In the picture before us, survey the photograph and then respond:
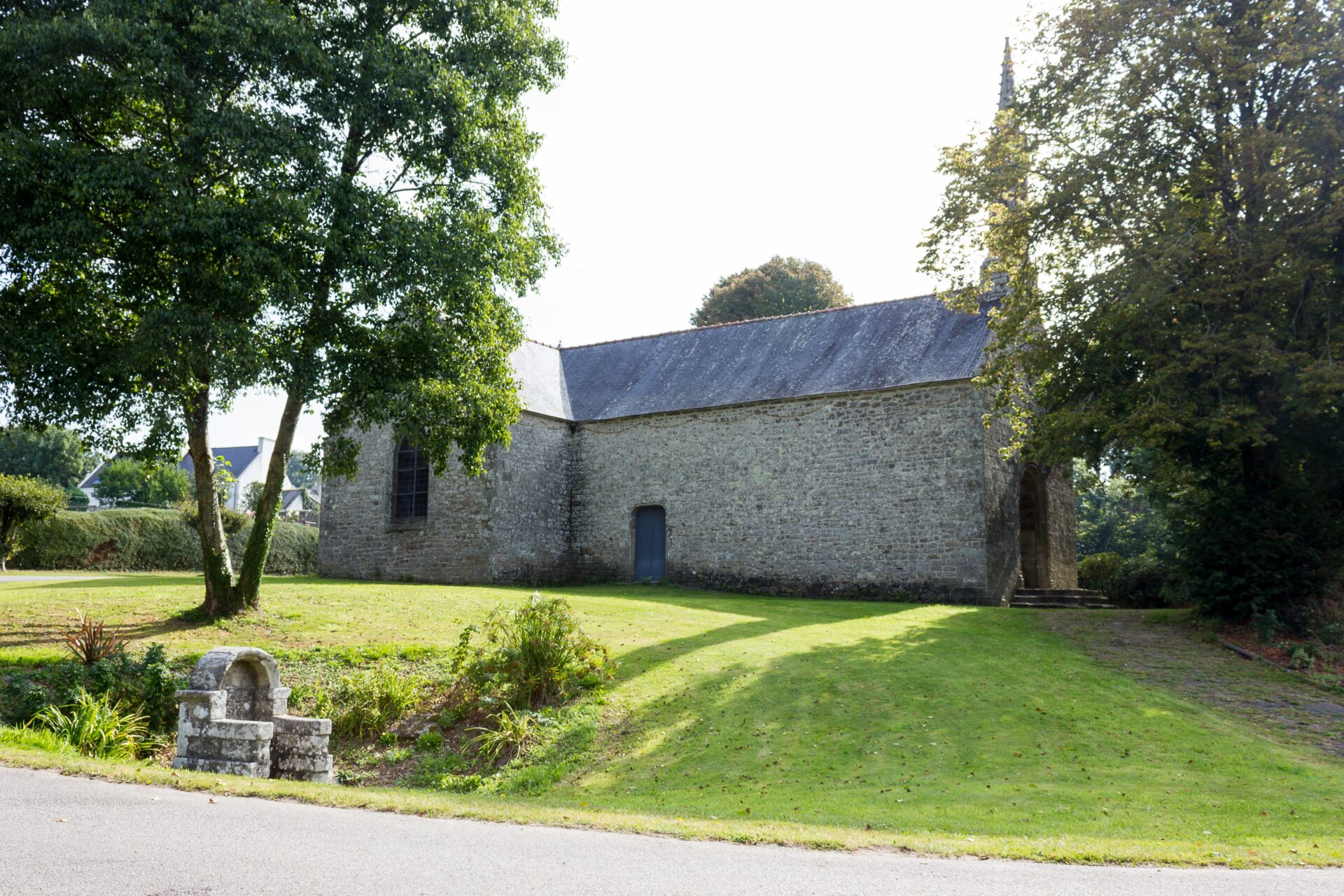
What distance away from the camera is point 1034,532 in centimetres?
2214

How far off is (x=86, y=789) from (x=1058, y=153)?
647 inches

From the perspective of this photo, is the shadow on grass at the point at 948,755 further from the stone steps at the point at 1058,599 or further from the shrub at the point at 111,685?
the stone steps at the point at 1058,599

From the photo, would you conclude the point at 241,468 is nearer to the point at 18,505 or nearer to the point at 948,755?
the point at 18,505

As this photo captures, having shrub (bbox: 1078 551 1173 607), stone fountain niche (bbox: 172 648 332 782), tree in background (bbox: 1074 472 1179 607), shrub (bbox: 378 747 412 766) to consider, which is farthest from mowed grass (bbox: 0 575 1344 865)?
shrub (bbox: 1078 551 1173 607)

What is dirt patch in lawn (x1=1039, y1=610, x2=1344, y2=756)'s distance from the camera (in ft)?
34.2

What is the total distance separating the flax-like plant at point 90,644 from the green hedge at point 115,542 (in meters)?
14.6

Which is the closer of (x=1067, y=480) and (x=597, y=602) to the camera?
(x=597, y=602)

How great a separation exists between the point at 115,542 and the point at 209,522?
46.0 feet

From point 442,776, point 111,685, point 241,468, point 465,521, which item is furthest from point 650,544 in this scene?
point 241,468

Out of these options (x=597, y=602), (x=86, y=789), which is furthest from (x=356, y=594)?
(x=86, y=789)

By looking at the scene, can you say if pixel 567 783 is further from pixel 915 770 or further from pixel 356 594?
pixel 356 594

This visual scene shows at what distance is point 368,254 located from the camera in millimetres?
11352

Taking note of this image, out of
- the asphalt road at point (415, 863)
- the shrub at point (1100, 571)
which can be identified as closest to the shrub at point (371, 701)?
the asphalt road at point (415, 863)

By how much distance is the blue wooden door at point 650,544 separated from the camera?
75.2 feet
